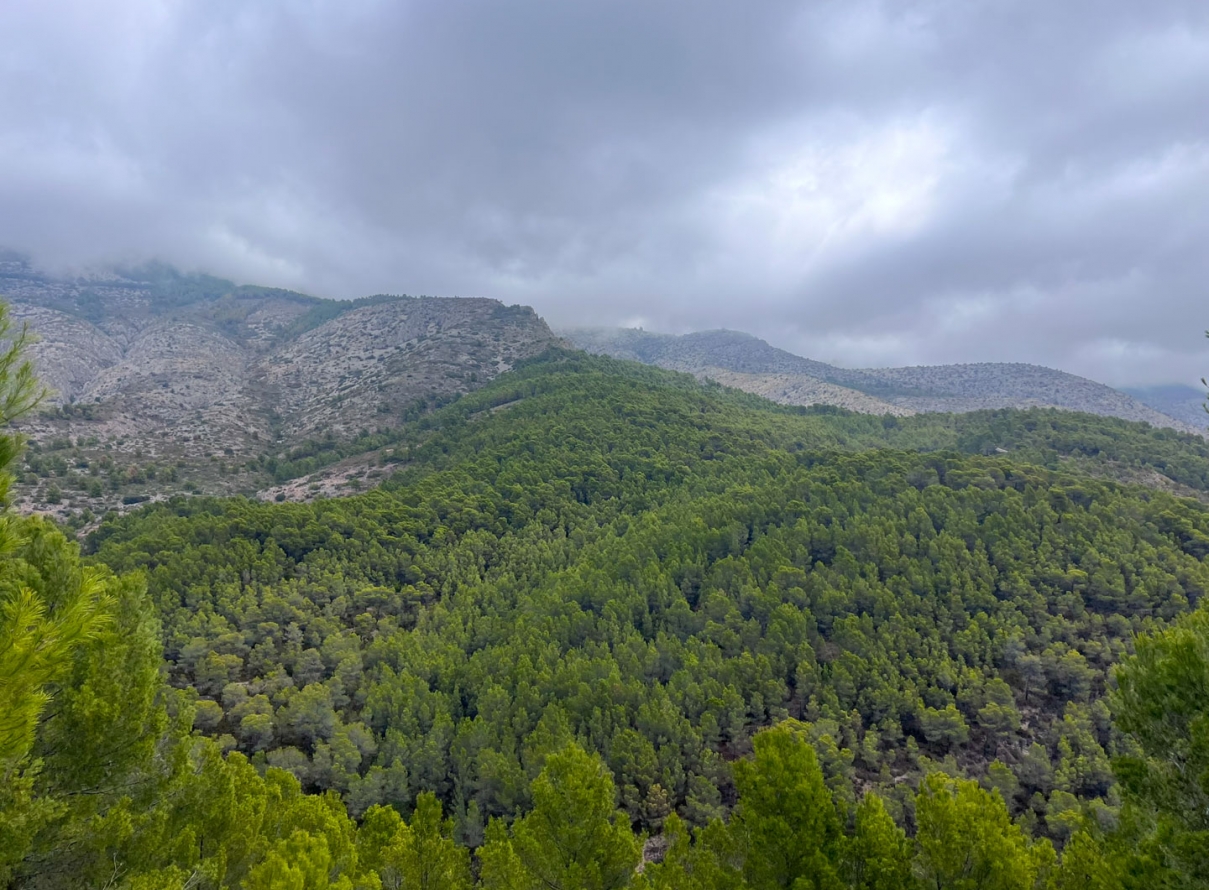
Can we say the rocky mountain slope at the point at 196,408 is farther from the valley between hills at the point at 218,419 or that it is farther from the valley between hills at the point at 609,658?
the valley between hills at the point at 609,658

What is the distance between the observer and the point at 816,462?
8794 centimetres

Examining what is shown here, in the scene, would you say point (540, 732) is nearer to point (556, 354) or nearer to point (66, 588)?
point (66, 588)

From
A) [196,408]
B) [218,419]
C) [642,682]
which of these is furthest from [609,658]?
[196,408]

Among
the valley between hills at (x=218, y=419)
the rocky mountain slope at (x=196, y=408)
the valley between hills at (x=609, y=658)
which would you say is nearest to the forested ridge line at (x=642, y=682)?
the valley between hills at (x=609, y=658)

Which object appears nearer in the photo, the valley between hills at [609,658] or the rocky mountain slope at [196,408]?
the valley between hills at [609,658]

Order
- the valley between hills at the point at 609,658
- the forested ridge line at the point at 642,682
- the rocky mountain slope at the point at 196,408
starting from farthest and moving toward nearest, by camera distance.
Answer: the rocky mountain slope at the point at 196,408 → the forested ridge line at the point at 642,682 → the valley between hills at the point at 609,658

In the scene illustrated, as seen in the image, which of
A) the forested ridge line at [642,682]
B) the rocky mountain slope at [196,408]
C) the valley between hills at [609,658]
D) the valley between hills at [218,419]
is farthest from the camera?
the rocky mountain slope at [196,408]

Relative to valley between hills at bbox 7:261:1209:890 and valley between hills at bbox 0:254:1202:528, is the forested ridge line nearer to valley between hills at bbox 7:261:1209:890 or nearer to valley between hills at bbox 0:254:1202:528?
valley between hills at bbox 7:261:1209:890

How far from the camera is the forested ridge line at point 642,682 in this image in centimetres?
1331

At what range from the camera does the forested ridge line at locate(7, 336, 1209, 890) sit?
1331cm

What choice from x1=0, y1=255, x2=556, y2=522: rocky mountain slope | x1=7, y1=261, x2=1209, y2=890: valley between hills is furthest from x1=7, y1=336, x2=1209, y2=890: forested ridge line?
x1=0, y1=255, x2=556, y2=522: rocky mountain slope

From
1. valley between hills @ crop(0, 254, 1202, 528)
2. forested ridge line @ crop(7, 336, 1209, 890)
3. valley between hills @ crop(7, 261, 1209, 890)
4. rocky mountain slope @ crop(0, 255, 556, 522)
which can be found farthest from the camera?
rocky mountain slope @ crop(0, 255, 556, 522)

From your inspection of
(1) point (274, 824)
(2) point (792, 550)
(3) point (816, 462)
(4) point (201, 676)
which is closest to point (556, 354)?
(3) point (816, 462)

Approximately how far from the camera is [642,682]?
45.9 metres
